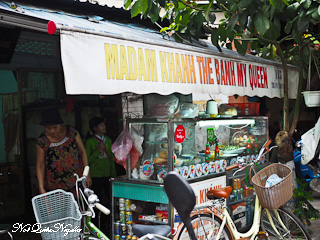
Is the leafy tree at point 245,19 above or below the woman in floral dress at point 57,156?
above

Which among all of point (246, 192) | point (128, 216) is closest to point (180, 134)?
point (128, 216)

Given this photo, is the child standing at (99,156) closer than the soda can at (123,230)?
No

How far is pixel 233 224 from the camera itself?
16.0 ft

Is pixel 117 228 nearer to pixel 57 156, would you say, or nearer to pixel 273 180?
pixel 57 156

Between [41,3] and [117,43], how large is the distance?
2.16 meters

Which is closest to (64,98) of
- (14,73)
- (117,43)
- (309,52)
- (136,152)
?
(14,73)

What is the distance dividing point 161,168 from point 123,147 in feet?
1.89

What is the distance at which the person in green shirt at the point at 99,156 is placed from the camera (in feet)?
20.8

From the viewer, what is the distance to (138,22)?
7.22m

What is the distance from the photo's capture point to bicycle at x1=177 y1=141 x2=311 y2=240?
455cm

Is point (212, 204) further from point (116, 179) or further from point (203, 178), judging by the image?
point (116, 179)

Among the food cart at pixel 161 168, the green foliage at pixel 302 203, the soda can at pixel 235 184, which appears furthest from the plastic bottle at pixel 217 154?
the green foliage at pixel 302 203

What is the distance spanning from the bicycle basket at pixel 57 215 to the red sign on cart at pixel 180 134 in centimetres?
172

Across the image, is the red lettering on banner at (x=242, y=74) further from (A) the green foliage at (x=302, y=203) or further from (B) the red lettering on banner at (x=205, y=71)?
(A) the green foliage at (x=302, y=203)
